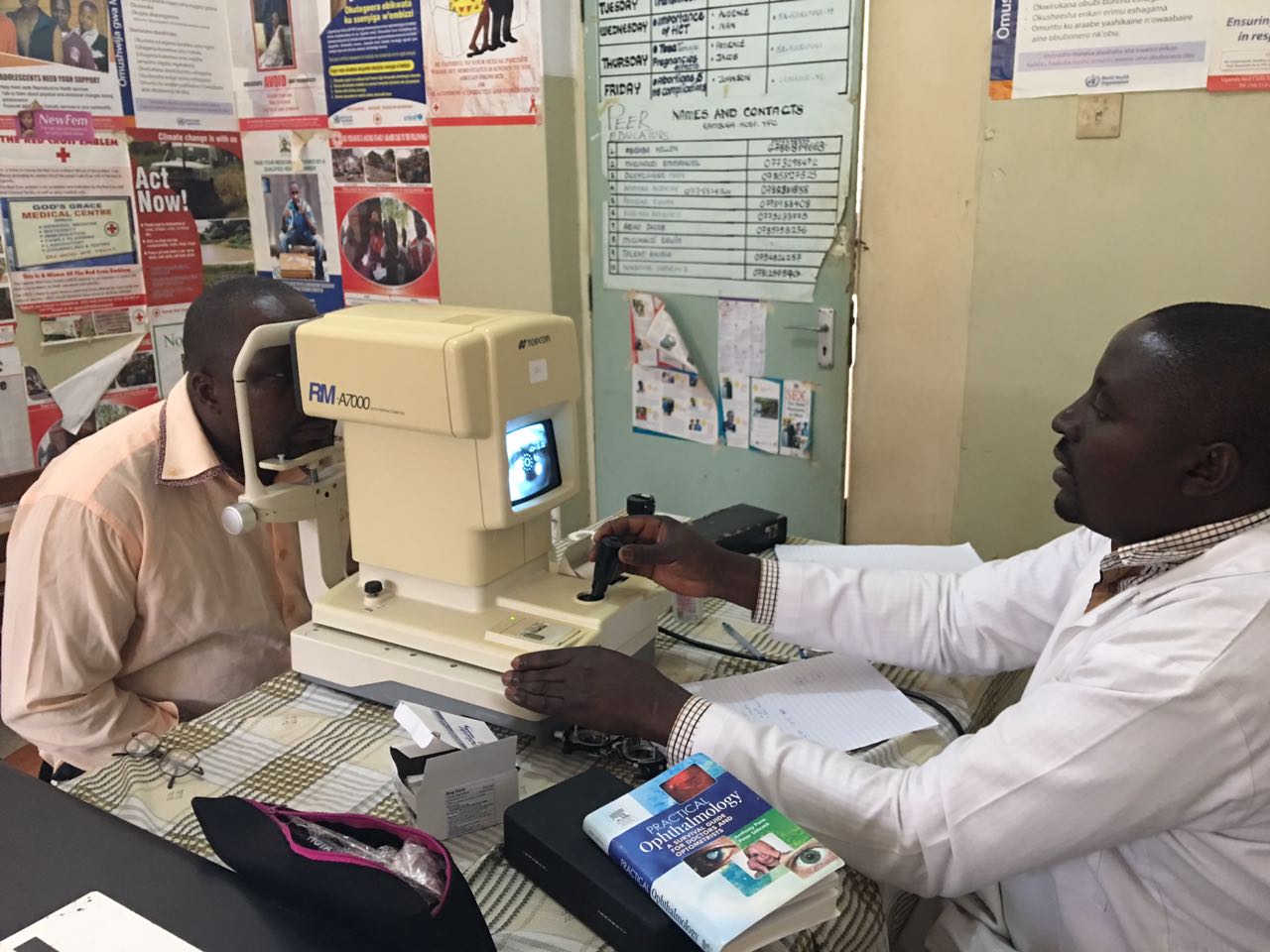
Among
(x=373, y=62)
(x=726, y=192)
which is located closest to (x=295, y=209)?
(x=373, y=62)

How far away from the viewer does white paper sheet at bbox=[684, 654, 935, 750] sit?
1.18 meters

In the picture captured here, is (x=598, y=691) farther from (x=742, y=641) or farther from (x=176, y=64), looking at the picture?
(x=176, y=64)

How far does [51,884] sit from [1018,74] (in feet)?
7.11

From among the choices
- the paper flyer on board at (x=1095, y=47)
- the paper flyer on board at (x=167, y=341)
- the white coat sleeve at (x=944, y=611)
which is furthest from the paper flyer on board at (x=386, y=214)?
the white coat sleeve at (x=944, y=611)

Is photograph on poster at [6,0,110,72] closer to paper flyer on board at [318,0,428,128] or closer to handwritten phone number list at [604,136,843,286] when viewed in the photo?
paper flyer on board at [318,0,428,128]

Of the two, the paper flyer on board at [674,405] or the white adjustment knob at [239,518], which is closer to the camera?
the white adjustment knob at [239,518]

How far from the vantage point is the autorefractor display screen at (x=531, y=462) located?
4.01 feet

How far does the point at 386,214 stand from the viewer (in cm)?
302

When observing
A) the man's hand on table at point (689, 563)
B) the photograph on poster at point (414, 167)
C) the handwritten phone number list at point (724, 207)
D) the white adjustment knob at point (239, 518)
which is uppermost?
the photograph on poster at point (414, 167)

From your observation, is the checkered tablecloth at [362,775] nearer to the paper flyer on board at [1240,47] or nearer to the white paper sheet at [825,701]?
the white paper sheet at [825,701]

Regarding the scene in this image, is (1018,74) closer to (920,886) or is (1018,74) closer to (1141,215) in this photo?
(1141,215)

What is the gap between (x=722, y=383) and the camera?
2648 mm

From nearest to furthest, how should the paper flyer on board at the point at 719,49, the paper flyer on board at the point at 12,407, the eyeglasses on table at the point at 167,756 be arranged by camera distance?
the eyeglasses on table at the point at 167,756 < the paper flyer on board at the point at 719,49 < the paper flyer on board at the point at 12,407

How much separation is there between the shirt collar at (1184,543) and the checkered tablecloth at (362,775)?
328 mm
